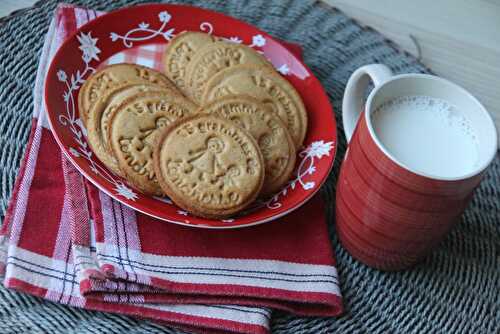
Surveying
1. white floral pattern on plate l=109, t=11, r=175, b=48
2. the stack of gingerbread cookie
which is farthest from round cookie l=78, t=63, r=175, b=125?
white floral pattern on plate l=109, t=11, r=175, b=48

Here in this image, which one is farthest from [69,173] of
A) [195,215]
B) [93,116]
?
[195,215]

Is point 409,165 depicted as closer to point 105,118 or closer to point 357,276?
point 357,276

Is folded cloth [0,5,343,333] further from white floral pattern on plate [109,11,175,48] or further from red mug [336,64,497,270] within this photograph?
white floral pattern on plate [109,11,175,48]

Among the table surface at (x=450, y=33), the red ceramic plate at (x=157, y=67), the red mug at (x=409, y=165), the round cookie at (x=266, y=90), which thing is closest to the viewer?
the red mug at (x=409, y=165)

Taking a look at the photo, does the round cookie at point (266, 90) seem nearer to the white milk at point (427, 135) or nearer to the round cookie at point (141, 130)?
the round cookie at point (141, 130)

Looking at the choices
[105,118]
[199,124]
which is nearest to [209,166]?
[199,124]

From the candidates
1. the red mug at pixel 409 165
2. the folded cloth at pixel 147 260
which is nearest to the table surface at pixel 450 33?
the red mug at pixel 409 165
